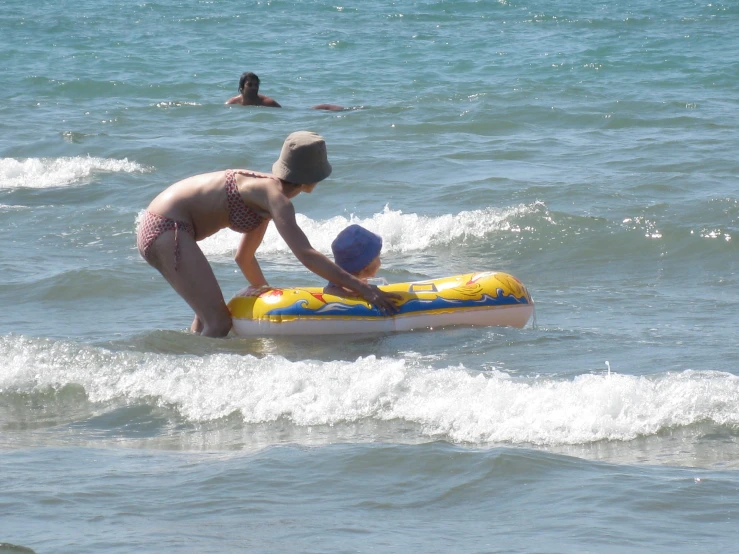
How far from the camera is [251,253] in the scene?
21.6 ft

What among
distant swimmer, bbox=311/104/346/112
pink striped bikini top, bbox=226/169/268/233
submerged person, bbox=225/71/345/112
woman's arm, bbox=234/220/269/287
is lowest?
woman's arm, bbox=234/220/269/287

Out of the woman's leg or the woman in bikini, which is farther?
the woman's leg

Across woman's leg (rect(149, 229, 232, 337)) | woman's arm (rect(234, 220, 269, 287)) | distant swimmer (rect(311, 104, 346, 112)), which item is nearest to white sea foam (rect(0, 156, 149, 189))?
distant swimmer (rect(311, 104, 346, 112))

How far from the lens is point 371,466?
14.5 ft

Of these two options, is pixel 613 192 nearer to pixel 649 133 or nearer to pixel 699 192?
pixel 699 192

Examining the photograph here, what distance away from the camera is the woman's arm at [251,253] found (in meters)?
6.40

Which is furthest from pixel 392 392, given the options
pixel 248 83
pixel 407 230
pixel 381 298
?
pixel 248 83

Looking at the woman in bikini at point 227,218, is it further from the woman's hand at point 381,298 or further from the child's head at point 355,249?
the child's head at point 355,249

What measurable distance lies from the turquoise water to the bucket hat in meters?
0.95

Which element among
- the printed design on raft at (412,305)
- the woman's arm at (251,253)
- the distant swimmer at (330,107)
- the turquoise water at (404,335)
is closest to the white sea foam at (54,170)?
the turquoise water at (404,335)

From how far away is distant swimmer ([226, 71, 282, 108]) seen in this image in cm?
1600

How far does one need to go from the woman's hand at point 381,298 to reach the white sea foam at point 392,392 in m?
0.57

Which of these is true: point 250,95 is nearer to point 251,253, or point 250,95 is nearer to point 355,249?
point 251,253

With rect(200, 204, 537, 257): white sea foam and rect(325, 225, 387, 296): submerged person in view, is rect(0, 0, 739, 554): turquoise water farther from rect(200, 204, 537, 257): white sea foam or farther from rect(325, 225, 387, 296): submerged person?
rect(325, 225, 387, 296): submerged person
